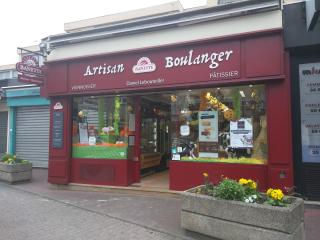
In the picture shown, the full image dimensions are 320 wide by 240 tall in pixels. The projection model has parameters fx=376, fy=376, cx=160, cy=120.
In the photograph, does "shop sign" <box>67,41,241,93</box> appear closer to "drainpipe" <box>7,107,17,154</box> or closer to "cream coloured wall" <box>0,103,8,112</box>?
"drainpipe" <box>7,107,17,154</box>

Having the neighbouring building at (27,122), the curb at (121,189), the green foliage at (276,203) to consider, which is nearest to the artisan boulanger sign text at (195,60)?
the curb at (121,189)

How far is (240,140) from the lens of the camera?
8867 millimetres

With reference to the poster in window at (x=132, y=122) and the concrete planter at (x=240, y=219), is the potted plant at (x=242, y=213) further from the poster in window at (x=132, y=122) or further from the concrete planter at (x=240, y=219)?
the poster in window at (x=132, y=122)

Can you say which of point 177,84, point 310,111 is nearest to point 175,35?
point 177,84

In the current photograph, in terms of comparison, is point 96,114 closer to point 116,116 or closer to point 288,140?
point 116,116

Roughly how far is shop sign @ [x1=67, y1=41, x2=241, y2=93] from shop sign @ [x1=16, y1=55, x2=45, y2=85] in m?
0.93

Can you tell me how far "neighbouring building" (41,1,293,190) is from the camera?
327 inches

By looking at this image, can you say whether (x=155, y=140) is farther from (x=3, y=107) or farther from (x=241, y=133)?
(x=3, y=107)

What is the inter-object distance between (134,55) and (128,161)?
9.41ft

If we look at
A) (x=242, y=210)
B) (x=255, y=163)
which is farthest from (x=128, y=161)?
(x=242, y=210)

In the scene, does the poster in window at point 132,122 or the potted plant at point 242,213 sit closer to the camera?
the potted plant at point 242,213

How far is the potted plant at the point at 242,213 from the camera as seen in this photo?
4.98m

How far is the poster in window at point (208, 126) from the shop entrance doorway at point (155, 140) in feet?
4.24

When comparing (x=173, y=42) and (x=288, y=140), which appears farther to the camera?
(x=173, y=42)
